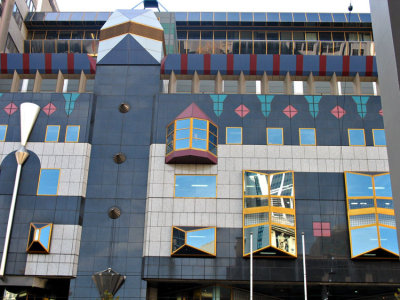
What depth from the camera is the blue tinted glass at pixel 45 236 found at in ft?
141

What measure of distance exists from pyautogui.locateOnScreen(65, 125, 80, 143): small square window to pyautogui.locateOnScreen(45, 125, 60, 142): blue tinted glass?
1.05 metres

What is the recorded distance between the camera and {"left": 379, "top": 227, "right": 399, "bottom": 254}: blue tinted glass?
41.7 meters

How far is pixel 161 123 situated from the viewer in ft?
157

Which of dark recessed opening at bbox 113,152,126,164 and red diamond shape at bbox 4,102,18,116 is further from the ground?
red diamond shape at bbox 4,102,18,116

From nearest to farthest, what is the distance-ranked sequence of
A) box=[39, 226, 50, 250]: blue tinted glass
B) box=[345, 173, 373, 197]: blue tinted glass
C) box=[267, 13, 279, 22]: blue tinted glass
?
box=[39, 226, 50, 250]: blue tinted glass < box=[345, 173, 373, 197]: blue tinted glass < box=[267, 13, 279, 22]: blue tinted glass

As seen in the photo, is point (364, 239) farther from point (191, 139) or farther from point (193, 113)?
point (193, 113)

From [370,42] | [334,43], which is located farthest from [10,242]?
[370,42]

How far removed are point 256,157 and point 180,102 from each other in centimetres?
1001

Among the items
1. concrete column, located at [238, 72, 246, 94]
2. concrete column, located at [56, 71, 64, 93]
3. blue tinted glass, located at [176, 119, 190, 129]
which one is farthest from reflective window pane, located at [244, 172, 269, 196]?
concrete column, located at [56, 71, 64, 93]

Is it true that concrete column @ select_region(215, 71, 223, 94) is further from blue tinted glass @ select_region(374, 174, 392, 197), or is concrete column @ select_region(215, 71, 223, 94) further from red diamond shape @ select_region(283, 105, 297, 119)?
blue tinted glass @ select_region(374, 174, 392, 197)

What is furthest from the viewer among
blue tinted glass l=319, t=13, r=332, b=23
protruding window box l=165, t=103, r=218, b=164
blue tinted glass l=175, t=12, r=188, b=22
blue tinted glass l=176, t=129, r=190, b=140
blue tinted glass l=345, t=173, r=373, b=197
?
blue tinted glass l=175, t=12, r=188, b=22

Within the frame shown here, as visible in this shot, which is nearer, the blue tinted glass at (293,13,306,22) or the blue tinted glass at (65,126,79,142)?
the blue tinted glass at (65,126,79,142)

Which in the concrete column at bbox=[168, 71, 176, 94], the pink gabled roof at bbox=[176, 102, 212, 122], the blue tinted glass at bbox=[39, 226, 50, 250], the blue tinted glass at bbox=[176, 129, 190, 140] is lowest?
the blue tinted glass at bbox=[39, 226, 50, 250]

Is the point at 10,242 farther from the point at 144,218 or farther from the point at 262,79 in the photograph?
the point at 262,79
